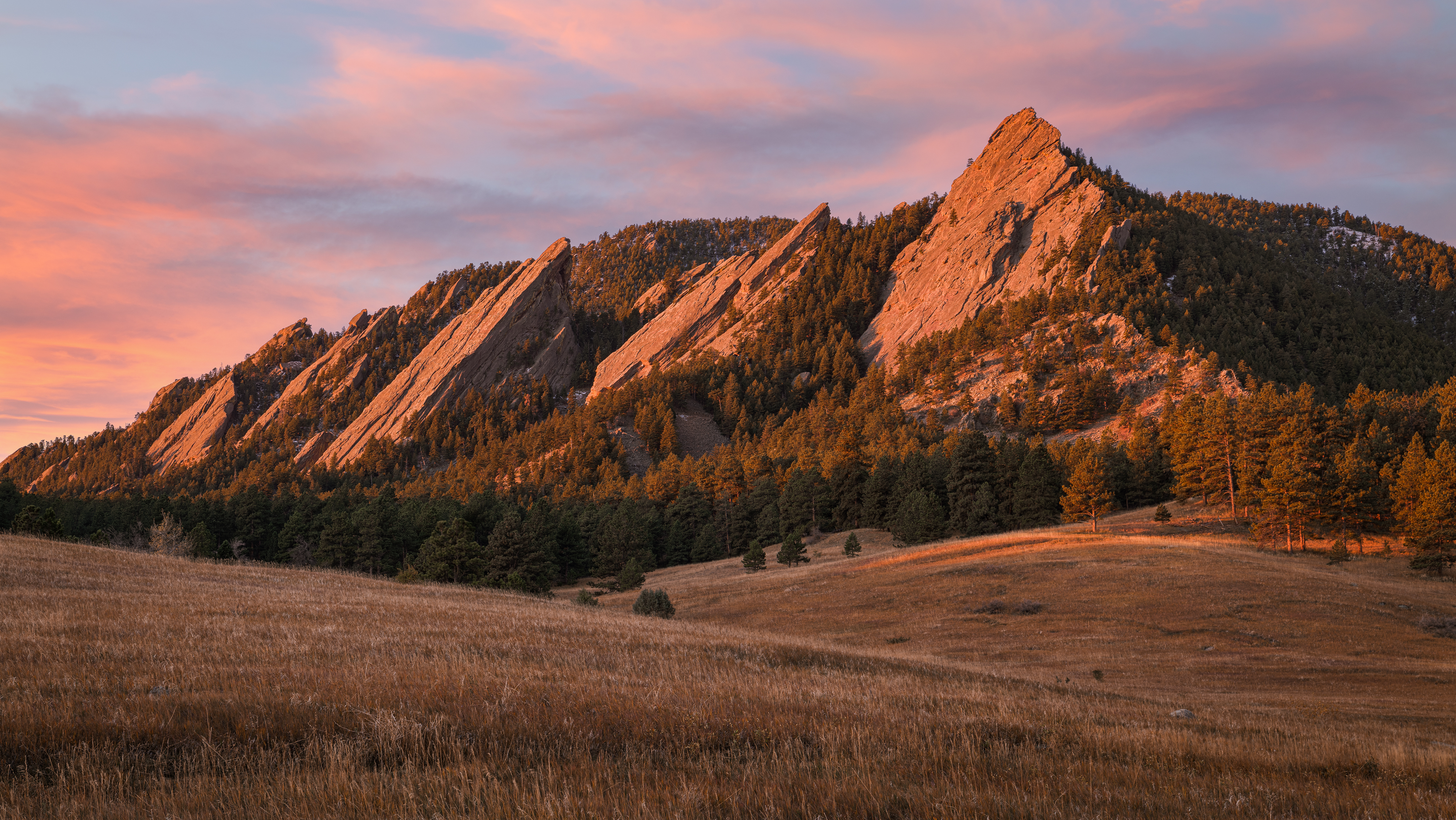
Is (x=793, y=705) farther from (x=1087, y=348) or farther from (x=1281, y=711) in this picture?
(x=1087, y=348)

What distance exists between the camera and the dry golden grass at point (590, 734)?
5211mm

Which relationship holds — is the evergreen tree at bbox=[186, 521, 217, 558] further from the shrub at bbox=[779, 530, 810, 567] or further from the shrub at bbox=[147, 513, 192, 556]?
the shrub at bbox=[779, 530, 810, 567]

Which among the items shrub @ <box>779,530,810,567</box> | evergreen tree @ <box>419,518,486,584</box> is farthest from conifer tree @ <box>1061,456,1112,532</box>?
evergreen tree @ <box>419,518,486,584</box>

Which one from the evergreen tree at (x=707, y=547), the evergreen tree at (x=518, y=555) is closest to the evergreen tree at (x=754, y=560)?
the evergreen tree at (x=518, y=555)

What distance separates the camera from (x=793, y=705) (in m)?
9.69

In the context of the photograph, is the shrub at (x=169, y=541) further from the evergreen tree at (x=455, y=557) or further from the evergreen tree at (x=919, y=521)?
the evergreen tree at (x=919, y=521)

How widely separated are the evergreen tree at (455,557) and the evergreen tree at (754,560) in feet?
77.6

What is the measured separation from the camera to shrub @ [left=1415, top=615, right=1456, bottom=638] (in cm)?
3048

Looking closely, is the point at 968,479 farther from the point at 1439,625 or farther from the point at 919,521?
the point at 1439,625

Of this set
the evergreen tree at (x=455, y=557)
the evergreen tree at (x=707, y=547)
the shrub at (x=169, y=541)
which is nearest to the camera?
the evergreen tree at (x=455, y=557)

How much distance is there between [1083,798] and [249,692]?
8743 millimetres

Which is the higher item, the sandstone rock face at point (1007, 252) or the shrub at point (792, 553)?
the sandstone rock face at point (1007, 252)

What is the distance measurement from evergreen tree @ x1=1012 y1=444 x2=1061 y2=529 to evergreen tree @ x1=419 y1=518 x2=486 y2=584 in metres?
55.9

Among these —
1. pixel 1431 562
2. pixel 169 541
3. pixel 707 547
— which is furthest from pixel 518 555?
pixel 1431 562
